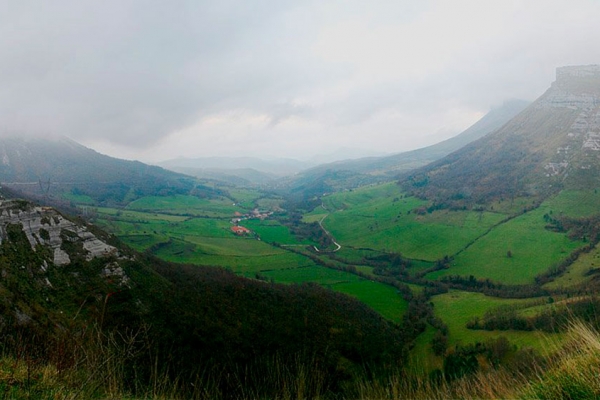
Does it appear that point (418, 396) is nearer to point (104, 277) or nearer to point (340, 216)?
point (104, 277)

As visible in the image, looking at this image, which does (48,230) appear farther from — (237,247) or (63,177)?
(63,177)

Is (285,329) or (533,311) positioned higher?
(285,329)

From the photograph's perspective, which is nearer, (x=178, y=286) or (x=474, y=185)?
(x=178, y=286)

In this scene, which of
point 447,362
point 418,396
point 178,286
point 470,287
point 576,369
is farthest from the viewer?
point 470,287

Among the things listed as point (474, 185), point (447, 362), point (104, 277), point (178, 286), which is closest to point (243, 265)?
point (178, 286)

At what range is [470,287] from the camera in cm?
7056

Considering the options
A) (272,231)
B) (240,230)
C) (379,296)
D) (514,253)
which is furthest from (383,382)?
(272,231)

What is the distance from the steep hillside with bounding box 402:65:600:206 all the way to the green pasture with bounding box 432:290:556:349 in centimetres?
6308

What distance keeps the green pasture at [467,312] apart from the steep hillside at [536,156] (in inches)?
2483

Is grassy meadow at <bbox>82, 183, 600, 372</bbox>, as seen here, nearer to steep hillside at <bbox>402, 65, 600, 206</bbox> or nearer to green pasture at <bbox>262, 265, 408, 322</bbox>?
green pasture at <bbox>262, 265, 408, 322</bbox>

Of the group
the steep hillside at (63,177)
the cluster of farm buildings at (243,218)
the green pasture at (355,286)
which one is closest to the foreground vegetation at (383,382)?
the green pasture at (355,286)

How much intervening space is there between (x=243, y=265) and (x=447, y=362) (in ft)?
161

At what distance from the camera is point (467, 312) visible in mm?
56562

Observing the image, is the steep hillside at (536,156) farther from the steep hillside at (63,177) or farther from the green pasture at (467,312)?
the steep hillside at (63,177)
